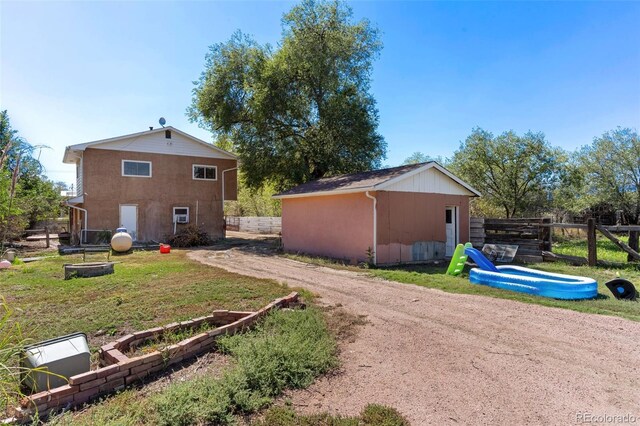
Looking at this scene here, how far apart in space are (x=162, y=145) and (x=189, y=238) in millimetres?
5388

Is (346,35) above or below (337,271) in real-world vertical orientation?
above

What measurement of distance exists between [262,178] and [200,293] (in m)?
13.9

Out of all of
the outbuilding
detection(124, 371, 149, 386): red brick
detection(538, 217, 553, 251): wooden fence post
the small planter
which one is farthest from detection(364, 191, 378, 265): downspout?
detection(124, 371, 149, 386): red brick

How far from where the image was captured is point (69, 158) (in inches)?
764

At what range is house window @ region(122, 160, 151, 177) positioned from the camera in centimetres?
1773

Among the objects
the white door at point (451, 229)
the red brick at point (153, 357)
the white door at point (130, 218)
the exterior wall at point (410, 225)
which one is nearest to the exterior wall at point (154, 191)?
the white door at point (130, 218)

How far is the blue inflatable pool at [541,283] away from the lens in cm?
661

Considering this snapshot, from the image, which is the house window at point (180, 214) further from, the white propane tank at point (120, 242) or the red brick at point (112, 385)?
the red brick at point (112, 385)

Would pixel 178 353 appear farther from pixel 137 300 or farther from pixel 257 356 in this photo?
pixel 137 300

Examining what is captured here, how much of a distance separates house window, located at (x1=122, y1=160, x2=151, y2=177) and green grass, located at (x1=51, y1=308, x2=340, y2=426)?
53.9 feet

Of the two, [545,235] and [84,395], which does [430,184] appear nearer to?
[545,235]

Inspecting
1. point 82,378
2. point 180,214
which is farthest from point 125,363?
point 180,214

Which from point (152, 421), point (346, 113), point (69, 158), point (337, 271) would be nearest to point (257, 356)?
point (152, 421)

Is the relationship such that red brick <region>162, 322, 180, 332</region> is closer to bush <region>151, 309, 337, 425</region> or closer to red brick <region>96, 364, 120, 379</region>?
bush <region>151, 309, 337, 425</region>
